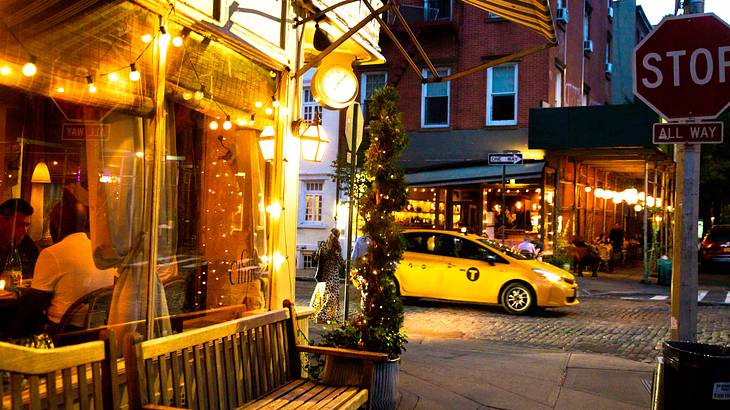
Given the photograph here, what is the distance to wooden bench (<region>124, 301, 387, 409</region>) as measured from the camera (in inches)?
150

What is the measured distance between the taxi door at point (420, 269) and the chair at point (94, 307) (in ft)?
32.6

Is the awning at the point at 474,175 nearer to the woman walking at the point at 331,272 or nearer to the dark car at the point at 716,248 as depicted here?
the dark car at the point at 716,248

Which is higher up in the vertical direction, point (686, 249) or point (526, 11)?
point (526, 11)

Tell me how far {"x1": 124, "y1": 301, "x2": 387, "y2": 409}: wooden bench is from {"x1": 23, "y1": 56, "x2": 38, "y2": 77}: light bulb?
2.17 m

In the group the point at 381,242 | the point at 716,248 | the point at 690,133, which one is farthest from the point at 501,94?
the point at 690,133

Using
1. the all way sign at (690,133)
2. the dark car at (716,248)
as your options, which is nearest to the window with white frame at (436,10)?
the dark car at (716,248)

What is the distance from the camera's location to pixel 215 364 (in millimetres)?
4438

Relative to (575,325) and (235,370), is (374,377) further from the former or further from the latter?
(575,325)

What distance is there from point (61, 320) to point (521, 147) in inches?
788

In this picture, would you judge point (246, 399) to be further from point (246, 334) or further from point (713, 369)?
point (713, 369)

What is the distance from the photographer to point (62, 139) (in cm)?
580

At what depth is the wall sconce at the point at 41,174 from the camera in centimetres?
648

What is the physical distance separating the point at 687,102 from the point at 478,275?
9.31m

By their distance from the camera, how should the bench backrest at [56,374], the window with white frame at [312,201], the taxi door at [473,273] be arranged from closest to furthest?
the bench backrest at [56,374] < the taxi door at [473,273] < the window with white frame at [312,201]
